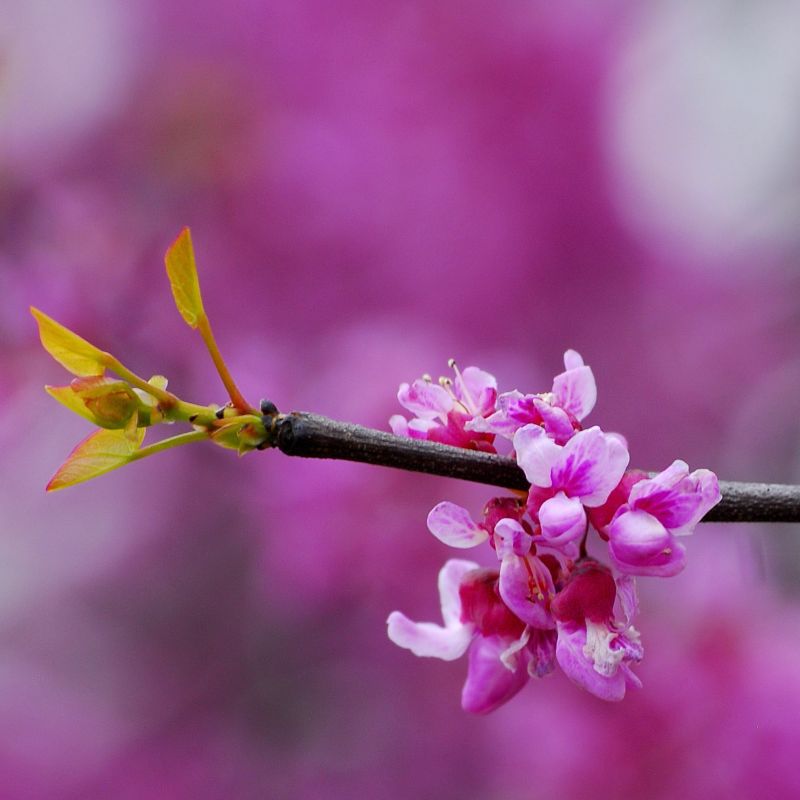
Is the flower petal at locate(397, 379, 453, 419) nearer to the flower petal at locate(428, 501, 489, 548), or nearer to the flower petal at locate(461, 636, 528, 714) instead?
the flower petal at locate(428, 501, 489, 548)

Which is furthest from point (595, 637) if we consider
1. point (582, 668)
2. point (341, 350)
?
point (341, 350)

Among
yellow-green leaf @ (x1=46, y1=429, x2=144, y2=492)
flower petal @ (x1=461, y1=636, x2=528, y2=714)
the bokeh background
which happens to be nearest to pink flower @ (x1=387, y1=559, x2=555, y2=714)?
flower petal @ (x1=461, y1=636, x2=528, y2=714)

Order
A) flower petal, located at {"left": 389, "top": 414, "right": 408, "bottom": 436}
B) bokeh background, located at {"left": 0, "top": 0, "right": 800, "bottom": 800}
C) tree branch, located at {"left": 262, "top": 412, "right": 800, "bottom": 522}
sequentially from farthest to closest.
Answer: bokeh background, located at {"left": 0, "top": 0, "right": 800, "bottom": 800} < flower petal, located at {"left": 389, "top": 414, "right": 408, "bottom": 436} < tree branch, located at {"left": 262, "top": 412, "right": 800, "bottom": 522}

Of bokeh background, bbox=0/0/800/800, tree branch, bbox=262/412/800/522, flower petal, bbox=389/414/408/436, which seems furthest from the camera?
bokeh background, bbox=0/0/800/800

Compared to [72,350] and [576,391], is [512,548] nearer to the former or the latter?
[576,391]

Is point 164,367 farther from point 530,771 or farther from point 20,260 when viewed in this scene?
point 530,771

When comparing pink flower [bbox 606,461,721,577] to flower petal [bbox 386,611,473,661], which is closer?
pink flower [bbox 606,461,721,577]

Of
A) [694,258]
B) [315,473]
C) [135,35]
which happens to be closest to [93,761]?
[315,473]
